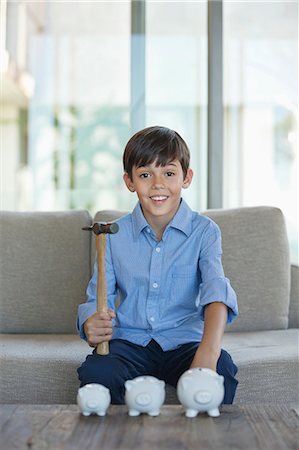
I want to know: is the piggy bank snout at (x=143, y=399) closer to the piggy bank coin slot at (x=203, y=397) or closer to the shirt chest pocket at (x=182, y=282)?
the piggy bank coin slot at (x=203, y=397)

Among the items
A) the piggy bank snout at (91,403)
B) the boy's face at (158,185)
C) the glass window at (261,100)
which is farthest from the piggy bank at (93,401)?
the glass window at (261,100)

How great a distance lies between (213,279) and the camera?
1.93m

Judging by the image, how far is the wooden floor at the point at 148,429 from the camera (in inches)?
49.9

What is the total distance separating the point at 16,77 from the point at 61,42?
0.36m

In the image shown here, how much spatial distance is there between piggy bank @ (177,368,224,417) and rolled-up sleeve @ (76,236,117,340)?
1.79 ft

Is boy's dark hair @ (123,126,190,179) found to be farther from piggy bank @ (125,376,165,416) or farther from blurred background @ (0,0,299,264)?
blurred background @ (0,0,299,264)

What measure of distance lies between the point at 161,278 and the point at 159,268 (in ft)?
0.09

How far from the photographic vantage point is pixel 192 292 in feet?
6.86

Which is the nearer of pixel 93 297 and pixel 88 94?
pixel 93 297

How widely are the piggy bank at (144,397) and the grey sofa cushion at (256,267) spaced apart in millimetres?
1283

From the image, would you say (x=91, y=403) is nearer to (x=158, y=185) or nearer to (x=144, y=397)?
(x=144, y=397)

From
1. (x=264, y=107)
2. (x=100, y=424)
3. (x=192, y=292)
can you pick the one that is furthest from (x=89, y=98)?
(x=100, y=424)

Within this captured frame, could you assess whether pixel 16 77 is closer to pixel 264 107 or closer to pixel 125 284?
pixel 264 107

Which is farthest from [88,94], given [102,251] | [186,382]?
[186,382]
